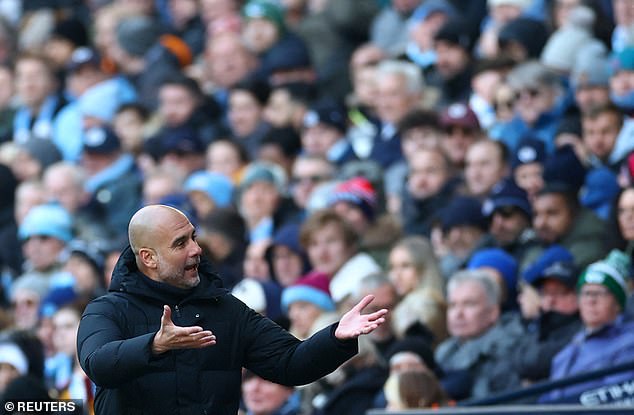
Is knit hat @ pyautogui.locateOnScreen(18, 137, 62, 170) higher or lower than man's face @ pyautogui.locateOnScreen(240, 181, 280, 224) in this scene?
higher

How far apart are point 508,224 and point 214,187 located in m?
3.14

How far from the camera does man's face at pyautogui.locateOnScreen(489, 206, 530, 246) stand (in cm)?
1220

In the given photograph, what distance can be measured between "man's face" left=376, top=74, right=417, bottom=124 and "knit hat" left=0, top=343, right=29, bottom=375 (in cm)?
421

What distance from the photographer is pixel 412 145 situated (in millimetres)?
13984

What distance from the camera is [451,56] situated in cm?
1494

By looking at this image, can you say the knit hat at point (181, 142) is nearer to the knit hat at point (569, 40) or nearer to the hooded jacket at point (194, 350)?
the knit hat at point (569, 40)

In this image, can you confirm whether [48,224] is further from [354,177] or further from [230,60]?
[230,60]

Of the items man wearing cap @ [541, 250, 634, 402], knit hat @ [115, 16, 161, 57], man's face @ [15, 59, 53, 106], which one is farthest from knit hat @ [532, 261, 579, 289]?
knit hat @ [115, 16, 161, 57]

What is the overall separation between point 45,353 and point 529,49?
466 cm

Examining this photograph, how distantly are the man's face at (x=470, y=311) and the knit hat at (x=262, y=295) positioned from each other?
53.7 inches

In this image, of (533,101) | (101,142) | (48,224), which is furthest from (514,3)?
(48,224)

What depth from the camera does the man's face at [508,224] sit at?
12203mm

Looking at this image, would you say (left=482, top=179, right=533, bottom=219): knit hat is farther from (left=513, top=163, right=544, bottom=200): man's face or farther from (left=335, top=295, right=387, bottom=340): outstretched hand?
(left=335, top=295, right=387, bottom=340): outstretched hand

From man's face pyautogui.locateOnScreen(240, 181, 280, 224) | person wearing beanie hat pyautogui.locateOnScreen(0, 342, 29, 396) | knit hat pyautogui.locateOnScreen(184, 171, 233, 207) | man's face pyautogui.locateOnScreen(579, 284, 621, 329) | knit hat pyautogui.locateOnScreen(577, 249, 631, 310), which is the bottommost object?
man's face pyautogui.locateOnScreen(579, 284, 621, 329)
